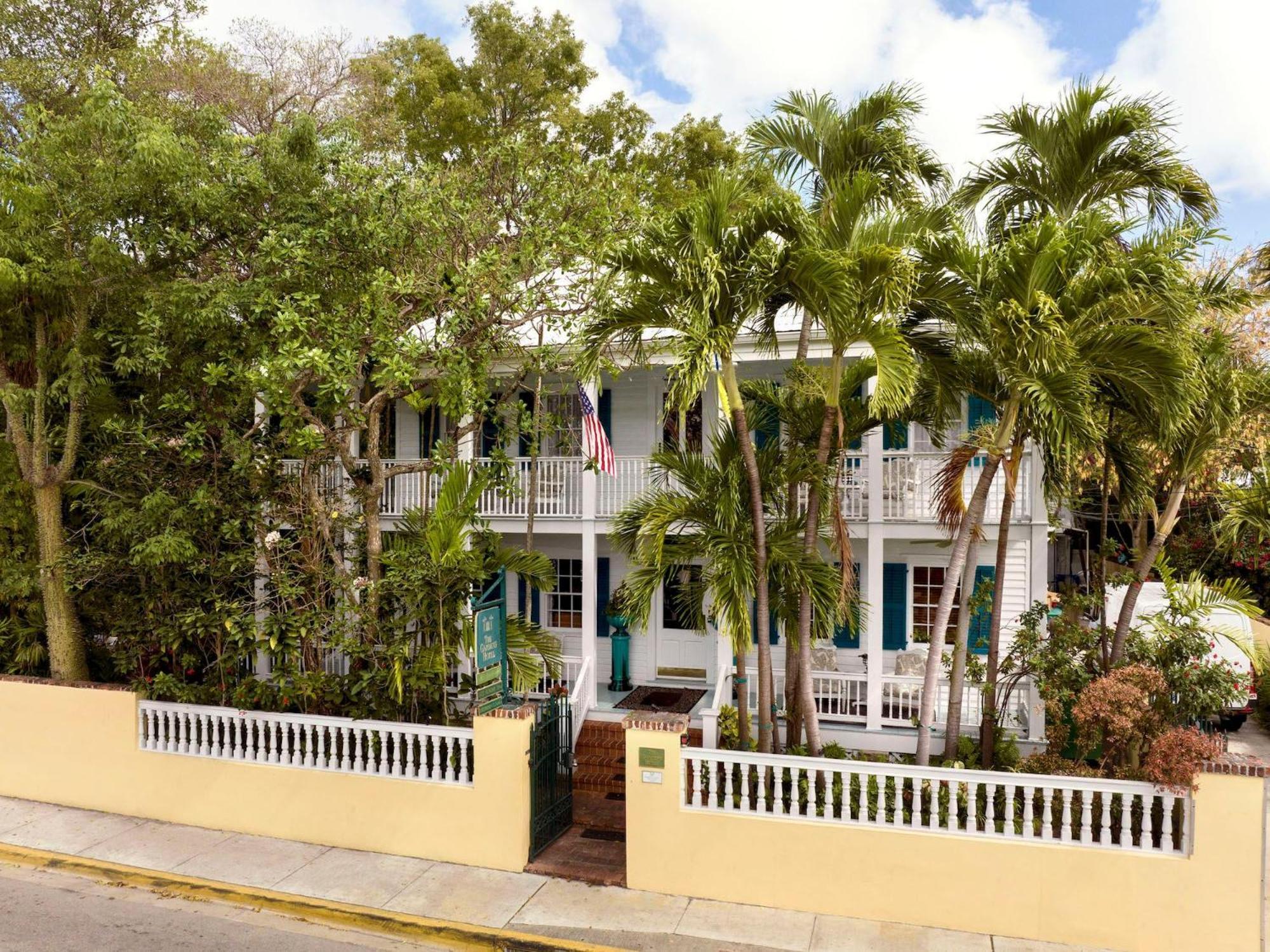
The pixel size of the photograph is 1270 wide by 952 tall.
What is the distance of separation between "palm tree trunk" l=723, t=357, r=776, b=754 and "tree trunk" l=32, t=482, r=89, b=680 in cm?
840

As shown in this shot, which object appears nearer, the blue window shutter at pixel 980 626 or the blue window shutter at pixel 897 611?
the blue window shutter at pixel 980 626

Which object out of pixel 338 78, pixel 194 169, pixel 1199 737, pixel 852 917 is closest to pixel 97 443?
pixel 194 169

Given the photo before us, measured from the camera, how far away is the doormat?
41.2ft

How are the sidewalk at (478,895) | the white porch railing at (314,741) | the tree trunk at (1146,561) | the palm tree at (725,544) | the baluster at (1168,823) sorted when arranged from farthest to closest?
the white porch railing at (314,741) < the tree trunk at (1146,561) < the palm tree at (725,544) < the sidewalk at (478,895) < the baluster at (1168,823)

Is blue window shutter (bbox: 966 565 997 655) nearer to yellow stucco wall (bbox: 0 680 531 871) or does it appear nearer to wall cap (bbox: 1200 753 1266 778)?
wall cap (bbox: 1200 753 1266 778)

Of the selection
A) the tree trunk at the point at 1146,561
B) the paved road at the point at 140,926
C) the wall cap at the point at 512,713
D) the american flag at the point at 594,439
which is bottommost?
the paved road at the point at 140,926

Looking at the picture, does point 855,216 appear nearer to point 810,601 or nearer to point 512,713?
point 810,601

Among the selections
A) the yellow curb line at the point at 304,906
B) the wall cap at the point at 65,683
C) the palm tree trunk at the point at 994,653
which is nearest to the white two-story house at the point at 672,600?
the palm tree trunk at the point at 994,653

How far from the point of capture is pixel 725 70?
22.2 metres

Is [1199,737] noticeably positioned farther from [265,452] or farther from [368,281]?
[265,452]

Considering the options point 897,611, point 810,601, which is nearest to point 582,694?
point 810,601

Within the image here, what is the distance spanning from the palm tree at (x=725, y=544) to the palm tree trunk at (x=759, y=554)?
108 mm

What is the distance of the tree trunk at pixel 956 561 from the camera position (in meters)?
7.97

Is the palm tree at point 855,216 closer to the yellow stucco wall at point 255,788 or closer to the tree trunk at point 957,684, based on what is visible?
the tree trunk at point 957,684
